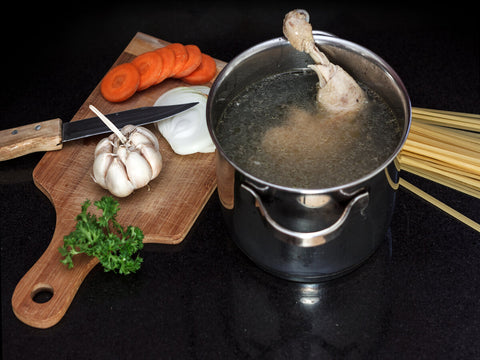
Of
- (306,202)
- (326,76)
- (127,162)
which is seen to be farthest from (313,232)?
(127,162)

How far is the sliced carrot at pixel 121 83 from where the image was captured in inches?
76.7

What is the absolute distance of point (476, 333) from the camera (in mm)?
1580

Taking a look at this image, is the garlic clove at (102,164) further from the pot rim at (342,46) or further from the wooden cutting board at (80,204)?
the pot rim at (342,46)

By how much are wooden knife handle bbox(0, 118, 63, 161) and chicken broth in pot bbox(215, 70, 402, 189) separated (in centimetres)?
49

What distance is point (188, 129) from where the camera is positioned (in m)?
1.83

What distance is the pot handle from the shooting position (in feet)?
4.57

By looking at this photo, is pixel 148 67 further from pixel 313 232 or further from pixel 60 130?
Answer: pixel 313 232

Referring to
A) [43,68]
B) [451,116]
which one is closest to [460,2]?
[451,116]

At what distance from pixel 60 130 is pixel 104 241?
42cm

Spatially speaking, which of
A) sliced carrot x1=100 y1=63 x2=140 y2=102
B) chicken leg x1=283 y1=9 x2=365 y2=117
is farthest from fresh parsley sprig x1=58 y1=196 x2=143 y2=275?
chicken leg x1=283 y1=9 x2=365 y2=117

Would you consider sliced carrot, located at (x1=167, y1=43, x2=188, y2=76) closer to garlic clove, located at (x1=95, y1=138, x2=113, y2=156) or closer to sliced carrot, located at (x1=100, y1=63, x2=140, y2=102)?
sliced carrot, located at (x1=100, y1=63, x2=140, y2=102)

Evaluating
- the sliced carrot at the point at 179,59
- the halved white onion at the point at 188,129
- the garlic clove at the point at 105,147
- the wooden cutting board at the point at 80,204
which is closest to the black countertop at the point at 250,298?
the wooden cutting board at the point at 80,204

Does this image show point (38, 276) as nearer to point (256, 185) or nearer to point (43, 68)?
point (256, 185)

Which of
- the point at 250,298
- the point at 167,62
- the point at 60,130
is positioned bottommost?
the point at 250,298
